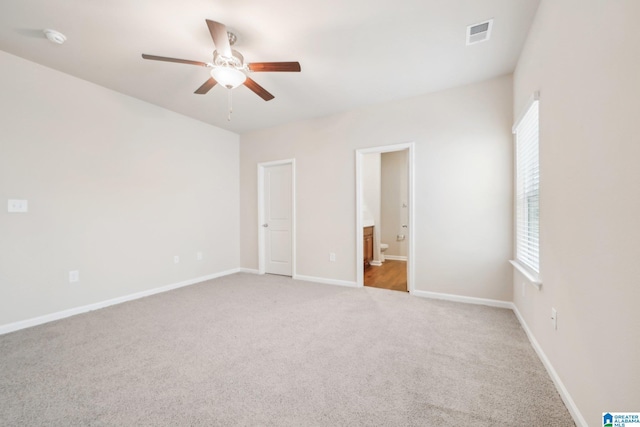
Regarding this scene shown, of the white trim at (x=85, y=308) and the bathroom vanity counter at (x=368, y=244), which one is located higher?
the bathroom vanity counter at (x=368, y=244)

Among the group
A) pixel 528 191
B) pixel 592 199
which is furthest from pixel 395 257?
pixel 592 199

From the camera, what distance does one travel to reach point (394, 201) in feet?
21.0

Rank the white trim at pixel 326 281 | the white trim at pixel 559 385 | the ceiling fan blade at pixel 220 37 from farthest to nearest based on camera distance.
Result: the white trim at pixel 326 281
the ceiling fan blade at pixel 220 37
the white trim at pixel 559 385

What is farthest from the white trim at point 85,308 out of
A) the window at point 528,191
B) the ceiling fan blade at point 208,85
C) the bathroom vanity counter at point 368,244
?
the window at point 528,191

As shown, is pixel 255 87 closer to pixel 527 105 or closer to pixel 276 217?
pixel 527 105

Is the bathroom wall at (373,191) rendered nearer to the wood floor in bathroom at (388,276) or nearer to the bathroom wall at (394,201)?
the wood floor in bathroom at (388,276)

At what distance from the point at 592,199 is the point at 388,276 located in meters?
3.55

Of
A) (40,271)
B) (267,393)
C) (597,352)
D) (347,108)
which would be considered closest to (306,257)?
(347,108)

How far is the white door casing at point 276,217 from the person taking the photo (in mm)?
4680

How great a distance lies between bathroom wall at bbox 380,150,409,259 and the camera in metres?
6.24

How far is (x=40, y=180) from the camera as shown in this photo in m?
2.73

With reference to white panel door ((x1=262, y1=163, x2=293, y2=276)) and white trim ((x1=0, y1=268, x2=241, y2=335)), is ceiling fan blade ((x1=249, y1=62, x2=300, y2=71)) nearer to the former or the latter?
white panel door ((x1=262, y1=163, x2=293, y2=276))

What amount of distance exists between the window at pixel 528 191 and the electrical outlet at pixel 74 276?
15.3 ft

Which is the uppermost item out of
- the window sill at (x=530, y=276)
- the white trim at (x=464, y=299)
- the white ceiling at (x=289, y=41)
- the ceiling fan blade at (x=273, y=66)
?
the white ceiling at (x=289, y=41)
